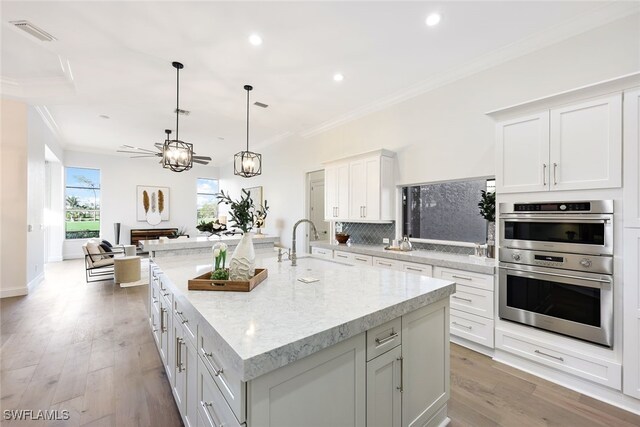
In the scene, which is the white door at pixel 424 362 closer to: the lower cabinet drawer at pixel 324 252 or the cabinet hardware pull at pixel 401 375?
the cabinet hardware pull at pixel 401 375

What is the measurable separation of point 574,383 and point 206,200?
1073 cm

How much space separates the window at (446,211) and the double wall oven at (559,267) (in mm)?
764

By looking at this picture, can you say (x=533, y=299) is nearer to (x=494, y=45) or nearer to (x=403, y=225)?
(x=403, y=225)

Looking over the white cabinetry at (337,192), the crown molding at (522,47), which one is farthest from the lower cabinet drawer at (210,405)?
the crown molding at (522,47)

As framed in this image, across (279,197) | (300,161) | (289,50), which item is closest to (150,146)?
(279,197)

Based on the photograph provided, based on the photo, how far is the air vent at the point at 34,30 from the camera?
269cm

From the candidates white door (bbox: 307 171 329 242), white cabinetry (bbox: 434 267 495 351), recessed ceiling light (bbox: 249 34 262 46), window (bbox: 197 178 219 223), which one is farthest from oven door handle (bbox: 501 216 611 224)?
window (bbox: 197 178 219 223)

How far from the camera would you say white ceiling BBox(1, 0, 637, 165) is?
250cm

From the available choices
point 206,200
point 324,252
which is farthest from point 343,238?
point 206,200

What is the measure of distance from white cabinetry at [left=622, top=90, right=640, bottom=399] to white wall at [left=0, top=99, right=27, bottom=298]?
7580 millimetres

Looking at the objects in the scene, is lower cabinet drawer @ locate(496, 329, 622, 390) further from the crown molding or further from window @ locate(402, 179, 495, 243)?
the crown molding

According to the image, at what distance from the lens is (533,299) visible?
2.46 m

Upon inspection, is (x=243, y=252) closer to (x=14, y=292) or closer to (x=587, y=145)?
(x=587, y=145)

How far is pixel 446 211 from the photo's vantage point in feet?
12.2
